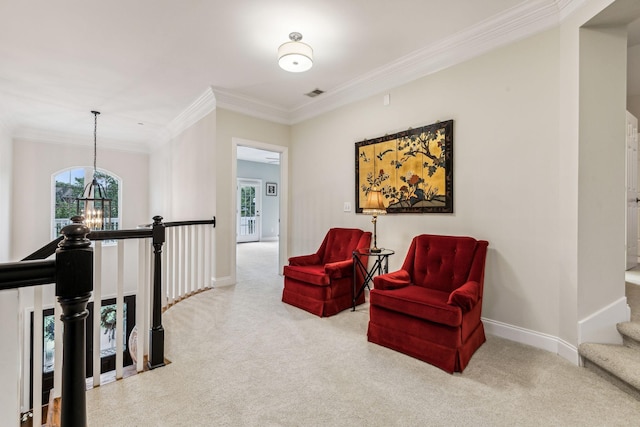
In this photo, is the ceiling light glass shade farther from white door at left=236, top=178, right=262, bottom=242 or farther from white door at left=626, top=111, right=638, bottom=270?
white door at left=236, top=178, right=262, bottom=242

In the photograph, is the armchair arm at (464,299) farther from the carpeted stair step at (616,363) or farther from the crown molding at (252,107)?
the crown molding at (252,107)

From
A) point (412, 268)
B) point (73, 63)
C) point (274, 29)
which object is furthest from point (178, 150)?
point (412, 268)

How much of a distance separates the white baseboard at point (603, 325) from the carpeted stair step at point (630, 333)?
0.03 m

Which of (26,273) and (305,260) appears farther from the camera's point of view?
(305,260)

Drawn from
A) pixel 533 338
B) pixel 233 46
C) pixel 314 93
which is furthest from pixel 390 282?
pixel 314 93

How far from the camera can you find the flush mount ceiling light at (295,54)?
9.08 ft

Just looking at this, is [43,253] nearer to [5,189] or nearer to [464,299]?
[464,299]

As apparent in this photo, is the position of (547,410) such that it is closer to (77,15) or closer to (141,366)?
(141,366)

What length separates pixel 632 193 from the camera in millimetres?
3635

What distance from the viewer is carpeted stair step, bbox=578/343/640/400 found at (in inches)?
71.6

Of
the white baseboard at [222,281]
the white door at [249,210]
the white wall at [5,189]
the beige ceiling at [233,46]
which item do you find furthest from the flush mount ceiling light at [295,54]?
the white door at [249,210]

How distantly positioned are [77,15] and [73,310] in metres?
2.92

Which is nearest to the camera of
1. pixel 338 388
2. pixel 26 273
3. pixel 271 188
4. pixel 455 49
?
pixel 26 273

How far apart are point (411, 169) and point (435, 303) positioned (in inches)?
63.4
